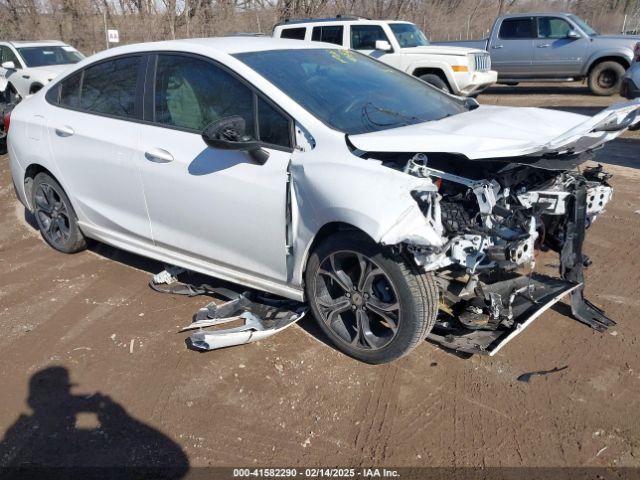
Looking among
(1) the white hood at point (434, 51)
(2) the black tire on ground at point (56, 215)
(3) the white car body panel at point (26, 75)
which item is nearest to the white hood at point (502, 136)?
(2) the black tire on ground at point (56, 215)

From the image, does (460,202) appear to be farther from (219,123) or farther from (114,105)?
(114,105)

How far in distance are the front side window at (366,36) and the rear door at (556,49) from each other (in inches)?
185

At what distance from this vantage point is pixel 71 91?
15.6ft

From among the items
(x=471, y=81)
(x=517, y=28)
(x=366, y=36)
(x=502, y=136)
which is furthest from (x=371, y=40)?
(x=502, y=136)

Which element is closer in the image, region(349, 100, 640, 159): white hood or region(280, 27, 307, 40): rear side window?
region(349, 100, 640, 159): white hood

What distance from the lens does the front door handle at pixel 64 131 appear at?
4.58 m

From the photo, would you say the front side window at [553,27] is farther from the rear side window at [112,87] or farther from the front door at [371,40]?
the rear side window at [112,87]

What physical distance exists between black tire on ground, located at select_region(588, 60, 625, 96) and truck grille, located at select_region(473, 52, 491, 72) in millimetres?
3071

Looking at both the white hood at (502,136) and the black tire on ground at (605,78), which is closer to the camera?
the white hood at (502,136)

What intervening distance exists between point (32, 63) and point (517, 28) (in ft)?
38.7

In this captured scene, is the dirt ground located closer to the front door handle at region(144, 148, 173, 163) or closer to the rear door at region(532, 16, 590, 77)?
the front door handle at region(144, 148, 173, 163)

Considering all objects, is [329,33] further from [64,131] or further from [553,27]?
[64,131]

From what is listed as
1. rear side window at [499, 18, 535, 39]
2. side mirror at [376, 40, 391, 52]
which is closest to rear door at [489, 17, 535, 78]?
rear side window at [499, 18, 535, 39]

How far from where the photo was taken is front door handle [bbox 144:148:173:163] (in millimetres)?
3848
